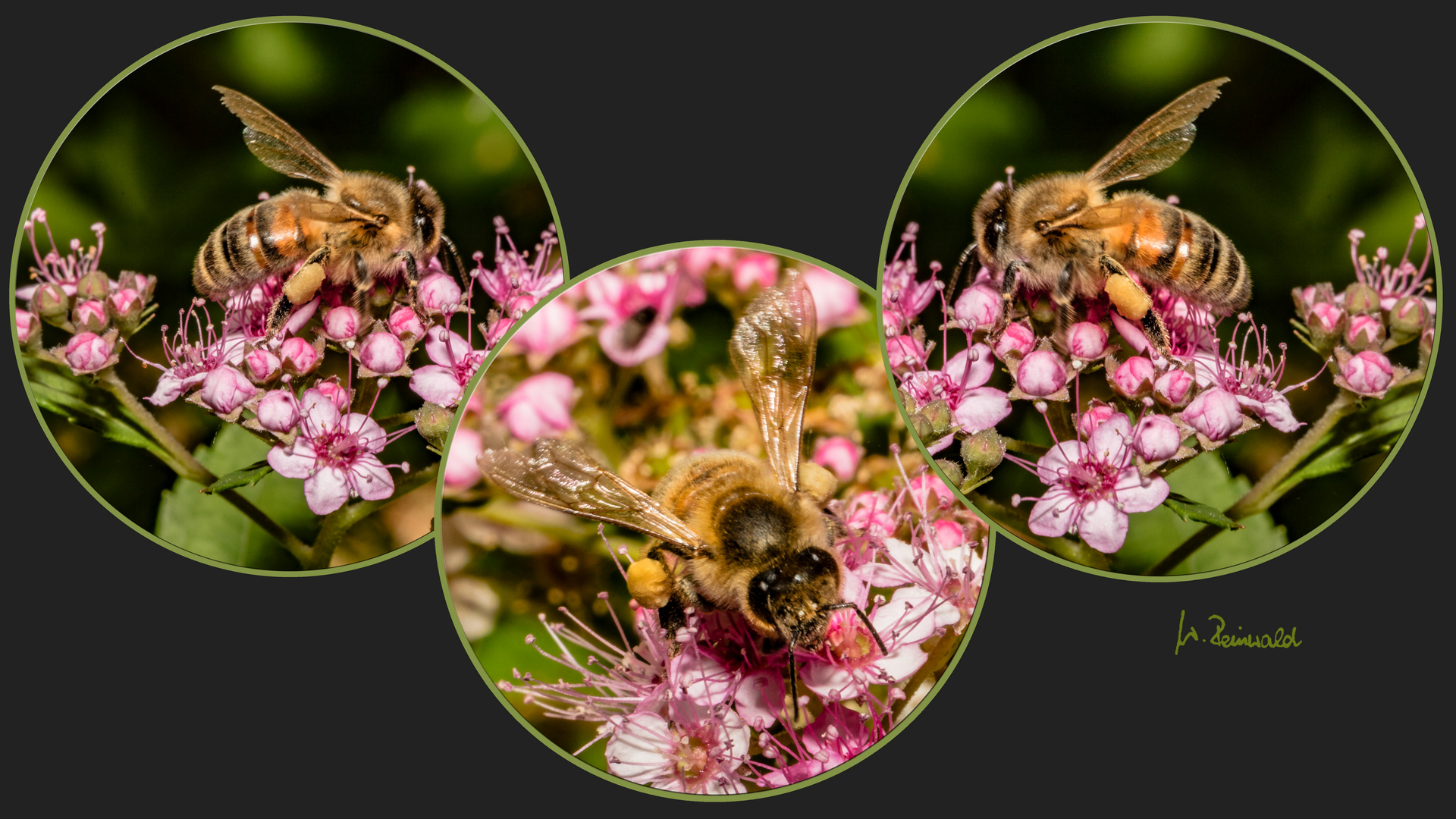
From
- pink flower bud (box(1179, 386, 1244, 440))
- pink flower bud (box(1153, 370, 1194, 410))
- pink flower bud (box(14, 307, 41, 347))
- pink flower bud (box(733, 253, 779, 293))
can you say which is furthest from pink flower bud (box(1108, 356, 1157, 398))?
pink flower bud (box(14, 307, 41, 347))

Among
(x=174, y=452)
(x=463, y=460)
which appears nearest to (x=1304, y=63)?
(x=463, y=460)

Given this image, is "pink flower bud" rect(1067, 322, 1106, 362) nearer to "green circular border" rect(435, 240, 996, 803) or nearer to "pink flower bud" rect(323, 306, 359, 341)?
"green circular border" rect(435, 240, 996, 803)

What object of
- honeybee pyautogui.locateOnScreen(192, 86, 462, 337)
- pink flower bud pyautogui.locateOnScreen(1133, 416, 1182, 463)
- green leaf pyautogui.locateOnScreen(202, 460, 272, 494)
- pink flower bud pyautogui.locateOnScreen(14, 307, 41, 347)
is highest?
honeybee pyautogui.locateOnScreen(192, 86, 462, 337)

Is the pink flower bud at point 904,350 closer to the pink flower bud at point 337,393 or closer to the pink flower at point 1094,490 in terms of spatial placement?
the pink flower at point 1094,490

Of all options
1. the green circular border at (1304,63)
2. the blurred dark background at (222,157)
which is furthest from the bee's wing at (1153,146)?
the blurred dark background at (222,157)

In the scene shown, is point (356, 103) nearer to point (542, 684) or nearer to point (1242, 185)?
point (542, 684)
